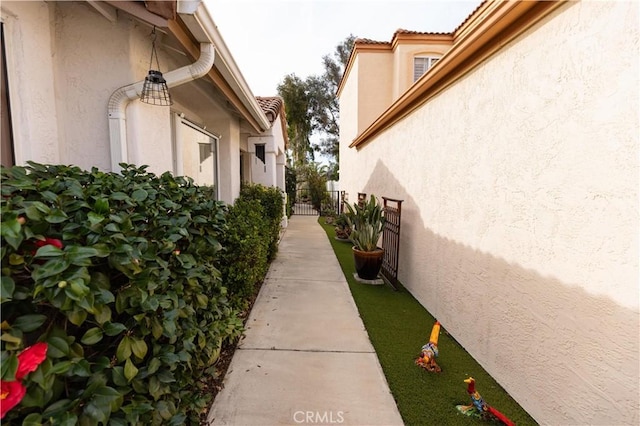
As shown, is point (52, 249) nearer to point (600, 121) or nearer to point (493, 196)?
point (600, 121)

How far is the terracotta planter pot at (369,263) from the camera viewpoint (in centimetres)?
609

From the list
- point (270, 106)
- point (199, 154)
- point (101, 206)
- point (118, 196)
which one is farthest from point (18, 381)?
point (270, 106)

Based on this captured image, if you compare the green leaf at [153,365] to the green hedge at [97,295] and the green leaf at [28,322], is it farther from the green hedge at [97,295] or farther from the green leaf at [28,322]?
the green leaf at [28,322]

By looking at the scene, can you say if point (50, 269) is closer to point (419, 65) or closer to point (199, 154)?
point (199, 154)

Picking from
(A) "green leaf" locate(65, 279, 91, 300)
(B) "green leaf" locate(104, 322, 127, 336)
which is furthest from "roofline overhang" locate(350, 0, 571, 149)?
(B) "green leaf" locate(104, 322, 127, 336)

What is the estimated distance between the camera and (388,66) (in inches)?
530

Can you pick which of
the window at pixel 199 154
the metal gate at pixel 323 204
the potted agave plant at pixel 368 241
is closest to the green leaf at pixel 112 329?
the window at pixel 199 154

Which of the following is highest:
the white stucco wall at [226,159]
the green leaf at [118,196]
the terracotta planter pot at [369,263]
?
the white stucco wall at [226,159]

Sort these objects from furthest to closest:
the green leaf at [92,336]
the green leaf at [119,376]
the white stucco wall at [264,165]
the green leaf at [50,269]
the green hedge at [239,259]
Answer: the white stucco wall at [264,165]
the green hedge at [239,259]
the green leaf at [119,376]
the green leaf at [92,336]
the green leaf at [50,269]

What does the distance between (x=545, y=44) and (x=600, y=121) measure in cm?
91

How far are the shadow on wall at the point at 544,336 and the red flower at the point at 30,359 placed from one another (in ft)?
10.3

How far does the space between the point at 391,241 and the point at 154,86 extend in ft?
16.5

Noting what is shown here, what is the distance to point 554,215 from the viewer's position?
241 centimetres

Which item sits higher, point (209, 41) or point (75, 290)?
point (209, 41)
